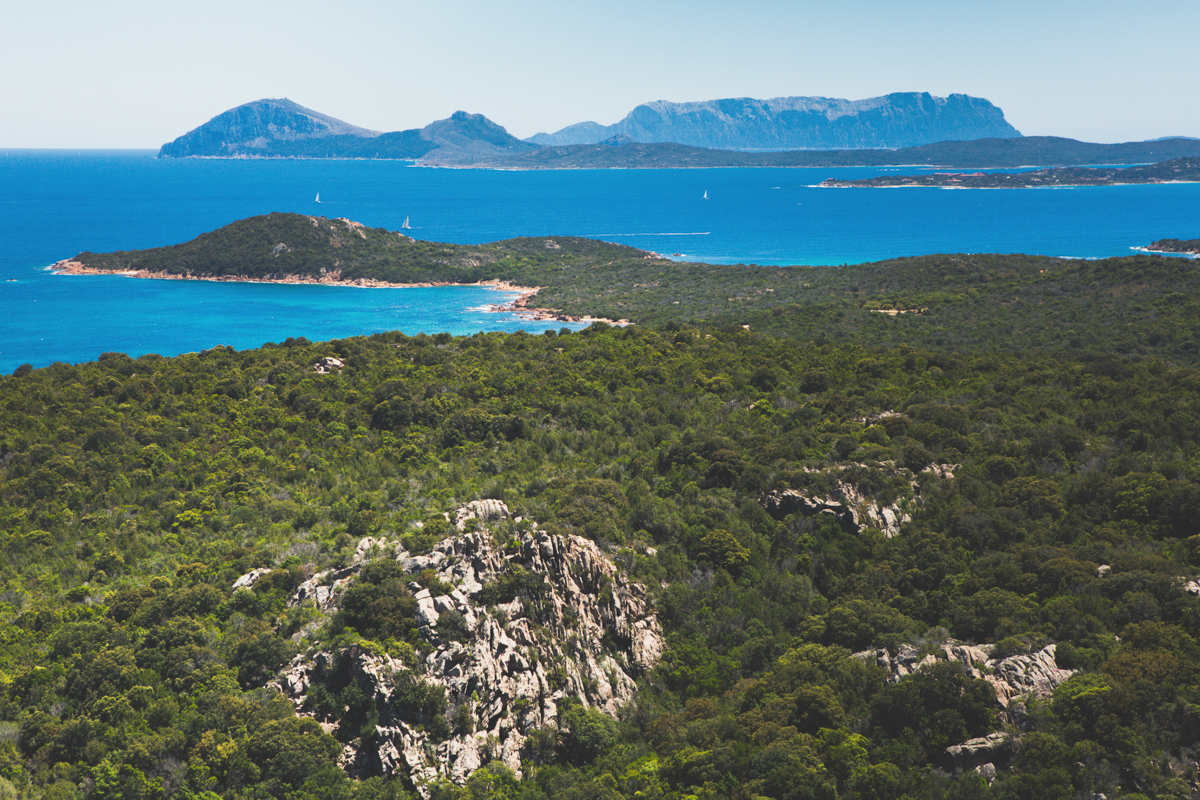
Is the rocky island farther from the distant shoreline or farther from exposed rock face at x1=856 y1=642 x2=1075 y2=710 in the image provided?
exposed rock face at x1=856 y1=642 x2=1075 y2=710

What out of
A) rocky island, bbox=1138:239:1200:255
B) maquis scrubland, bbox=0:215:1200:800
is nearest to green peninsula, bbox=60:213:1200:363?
maquis scrubland, bbox=0:215:1200:800

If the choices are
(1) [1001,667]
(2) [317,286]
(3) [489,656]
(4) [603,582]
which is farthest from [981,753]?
(2) [317,286]

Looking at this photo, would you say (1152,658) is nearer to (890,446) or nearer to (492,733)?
(890,446)

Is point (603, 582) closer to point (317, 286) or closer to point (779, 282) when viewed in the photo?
point (779, 282)

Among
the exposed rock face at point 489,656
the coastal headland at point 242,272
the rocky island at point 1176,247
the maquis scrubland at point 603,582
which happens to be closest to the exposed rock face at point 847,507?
the maquis scrubland at point 603,582

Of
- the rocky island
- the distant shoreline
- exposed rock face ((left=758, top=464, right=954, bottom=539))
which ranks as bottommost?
exposed rock face ((left=758, top=464, right=954, bottom=539))

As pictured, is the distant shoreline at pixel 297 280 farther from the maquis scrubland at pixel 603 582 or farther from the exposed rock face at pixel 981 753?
the exposed rock face at pixel 981 753
